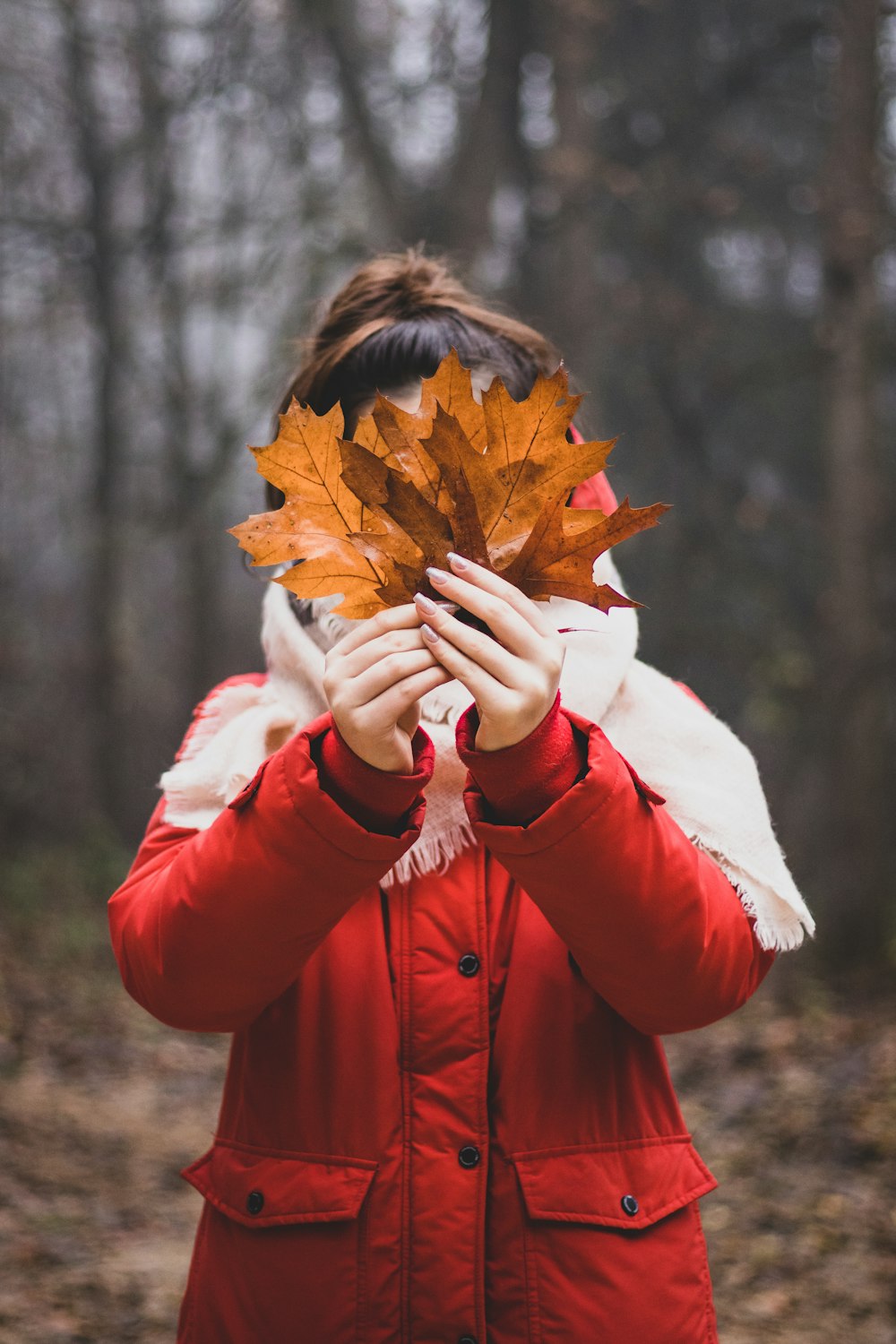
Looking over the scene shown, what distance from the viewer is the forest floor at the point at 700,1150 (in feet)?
11.9

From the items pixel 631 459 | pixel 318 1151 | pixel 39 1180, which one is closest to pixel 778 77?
pixel 631 459

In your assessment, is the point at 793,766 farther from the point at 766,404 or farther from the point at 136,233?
the point at 136,233

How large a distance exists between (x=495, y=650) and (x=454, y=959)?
20.9 inches

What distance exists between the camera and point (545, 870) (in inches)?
50.7

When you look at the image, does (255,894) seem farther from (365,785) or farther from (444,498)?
(444,498)

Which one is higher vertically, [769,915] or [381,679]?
[381,679]

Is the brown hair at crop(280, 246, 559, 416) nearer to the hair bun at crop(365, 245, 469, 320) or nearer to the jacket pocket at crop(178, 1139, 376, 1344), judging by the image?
the hair bun at crop(365, 245, 469, 320)

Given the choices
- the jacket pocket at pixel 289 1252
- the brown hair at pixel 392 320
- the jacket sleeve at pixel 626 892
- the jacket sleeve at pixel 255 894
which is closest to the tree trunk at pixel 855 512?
the brown hair at pixel 392 320

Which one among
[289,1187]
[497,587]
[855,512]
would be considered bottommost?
[289,1187]

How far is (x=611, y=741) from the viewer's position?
5.47 feet

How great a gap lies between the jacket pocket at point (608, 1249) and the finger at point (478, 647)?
691 millimetres

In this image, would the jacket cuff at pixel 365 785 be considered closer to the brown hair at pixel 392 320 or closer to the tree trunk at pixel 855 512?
the brown hair at pixel 392 320

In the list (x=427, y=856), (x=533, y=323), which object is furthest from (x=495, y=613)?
(x=533, y=323)

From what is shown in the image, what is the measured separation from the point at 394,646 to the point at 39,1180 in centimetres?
423
